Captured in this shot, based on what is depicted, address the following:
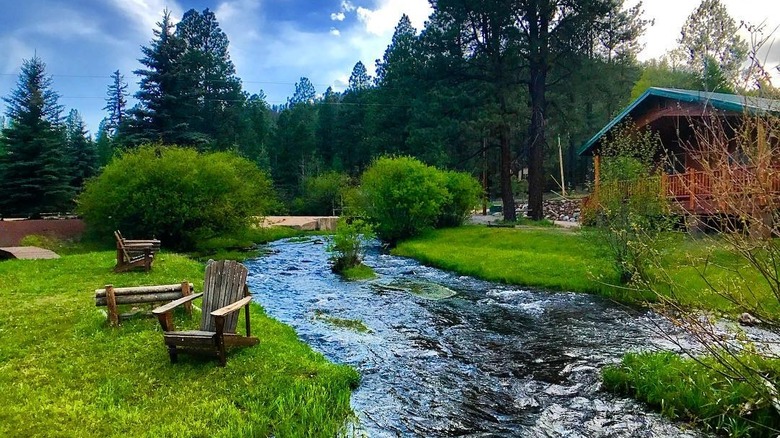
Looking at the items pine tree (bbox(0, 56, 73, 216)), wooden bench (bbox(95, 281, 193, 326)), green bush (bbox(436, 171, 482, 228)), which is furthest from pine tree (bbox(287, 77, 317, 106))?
wooden bench (bbox(95, 281, 193, 326))

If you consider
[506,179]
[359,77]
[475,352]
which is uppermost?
[359,77]

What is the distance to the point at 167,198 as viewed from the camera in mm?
20531

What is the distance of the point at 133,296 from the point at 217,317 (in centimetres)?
316

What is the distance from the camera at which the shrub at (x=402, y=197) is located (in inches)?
928

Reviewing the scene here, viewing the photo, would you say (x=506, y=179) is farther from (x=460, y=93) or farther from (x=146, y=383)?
(x=146, y=383)

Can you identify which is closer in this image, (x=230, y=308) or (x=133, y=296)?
(x=230, y=308)

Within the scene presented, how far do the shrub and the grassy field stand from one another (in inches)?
41.0

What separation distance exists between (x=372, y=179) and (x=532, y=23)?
467 inches

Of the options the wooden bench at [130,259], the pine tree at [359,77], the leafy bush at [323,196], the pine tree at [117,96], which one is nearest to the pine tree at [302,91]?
the pine tree at [359,77]

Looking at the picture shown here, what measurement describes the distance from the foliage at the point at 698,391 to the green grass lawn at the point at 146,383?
12.4 feet

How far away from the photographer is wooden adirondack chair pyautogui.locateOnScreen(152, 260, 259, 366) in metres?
6.57

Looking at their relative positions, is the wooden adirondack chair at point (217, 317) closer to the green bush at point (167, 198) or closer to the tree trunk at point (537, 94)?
the green bush at point (167, 198)

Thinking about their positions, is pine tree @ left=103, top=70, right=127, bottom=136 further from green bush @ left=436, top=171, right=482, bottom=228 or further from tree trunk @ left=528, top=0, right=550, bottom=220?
tree trunk @ left=528, top=0, right=550, bottom=220

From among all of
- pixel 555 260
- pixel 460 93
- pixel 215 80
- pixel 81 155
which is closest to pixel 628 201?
pixel 555 260
